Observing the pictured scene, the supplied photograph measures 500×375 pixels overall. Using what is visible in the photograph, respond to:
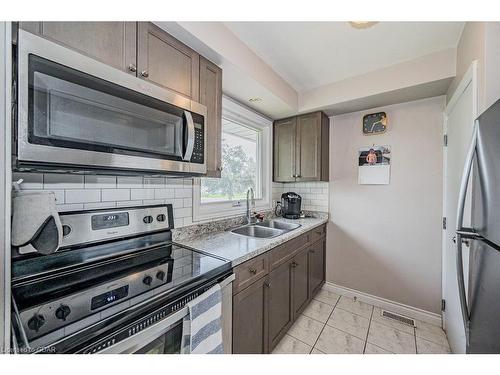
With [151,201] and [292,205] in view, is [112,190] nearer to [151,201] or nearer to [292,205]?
[151,201]

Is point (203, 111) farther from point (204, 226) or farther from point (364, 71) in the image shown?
point (364, 71)

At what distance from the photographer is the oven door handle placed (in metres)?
0.66

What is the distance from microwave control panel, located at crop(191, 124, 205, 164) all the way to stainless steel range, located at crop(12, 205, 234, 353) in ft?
1.51

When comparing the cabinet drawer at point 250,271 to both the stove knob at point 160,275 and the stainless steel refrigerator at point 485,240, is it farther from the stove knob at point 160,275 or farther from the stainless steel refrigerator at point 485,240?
the stainless steel refrigerator at point 485,240

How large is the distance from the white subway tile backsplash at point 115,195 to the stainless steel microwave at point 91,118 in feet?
1.09

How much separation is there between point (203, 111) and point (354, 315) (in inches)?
93.1

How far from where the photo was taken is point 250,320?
1.32 metres

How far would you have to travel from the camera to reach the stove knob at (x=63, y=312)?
2.10 ft

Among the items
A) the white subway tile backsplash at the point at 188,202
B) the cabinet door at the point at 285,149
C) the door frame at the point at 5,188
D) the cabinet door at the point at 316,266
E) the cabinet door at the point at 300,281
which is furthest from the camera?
the cabinet door at the point at 285,149

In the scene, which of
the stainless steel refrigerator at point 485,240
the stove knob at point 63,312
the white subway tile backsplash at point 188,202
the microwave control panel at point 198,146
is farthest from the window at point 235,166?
the stainless steel refrigerator at point 485,240

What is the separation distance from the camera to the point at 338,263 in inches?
100

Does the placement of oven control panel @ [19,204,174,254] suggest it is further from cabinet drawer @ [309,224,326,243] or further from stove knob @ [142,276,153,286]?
cabinet drawer @ [309,224,326,243]
